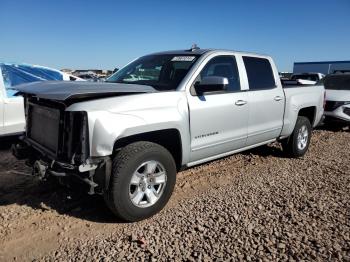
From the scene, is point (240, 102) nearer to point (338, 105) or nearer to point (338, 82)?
point (338, 105)

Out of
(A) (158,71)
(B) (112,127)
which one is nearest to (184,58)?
(A) (158,71)

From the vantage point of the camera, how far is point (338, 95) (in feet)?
32.0

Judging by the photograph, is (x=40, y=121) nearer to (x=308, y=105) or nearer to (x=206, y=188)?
(x=206, y=188)

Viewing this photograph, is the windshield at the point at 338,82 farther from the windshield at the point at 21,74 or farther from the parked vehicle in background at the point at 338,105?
the windshield at the point at 21,74

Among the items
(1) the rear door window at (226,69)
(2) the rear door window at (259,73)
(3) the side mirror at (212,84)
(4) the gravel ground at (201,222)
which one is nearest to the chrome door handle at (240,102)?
(1) the rear door window at (226,69)

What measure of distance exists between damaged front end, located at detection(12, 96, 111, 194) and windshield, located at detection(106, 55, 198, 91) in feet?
4.22

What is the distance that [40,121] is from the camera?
3.97 meters

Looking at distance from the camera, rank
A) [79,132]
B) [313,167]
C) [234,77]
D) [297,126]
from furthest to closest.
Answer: [297,126] < [313,167] < [234,77] < [79,132]

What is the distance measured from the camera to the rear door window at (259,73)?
17.0 ft

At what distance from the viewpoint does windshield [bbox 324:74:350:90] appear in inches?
413

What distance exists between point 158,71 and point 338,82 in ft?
26.5

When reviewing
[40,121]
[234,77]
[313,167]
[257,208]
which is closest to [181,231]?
[257,208]

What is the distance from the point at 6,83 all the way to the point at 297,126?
18.6ft

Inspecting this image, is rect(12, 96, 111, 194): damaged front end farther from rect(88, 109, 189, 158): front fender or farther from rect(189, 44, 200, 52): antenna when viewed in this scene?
rect(189, 44, 200, 52): antenna
